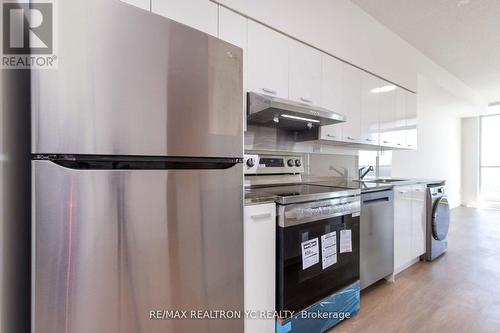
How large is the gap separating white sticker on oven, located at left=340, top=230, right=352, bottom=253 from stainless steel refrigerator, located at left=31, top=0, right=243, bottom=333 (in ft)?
3.23

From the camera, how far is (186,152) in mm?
925

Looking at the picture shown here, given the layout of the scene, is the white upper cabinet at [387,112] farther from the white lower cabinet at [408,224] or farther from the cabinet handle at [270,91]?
the cabinet handle at [270,91]

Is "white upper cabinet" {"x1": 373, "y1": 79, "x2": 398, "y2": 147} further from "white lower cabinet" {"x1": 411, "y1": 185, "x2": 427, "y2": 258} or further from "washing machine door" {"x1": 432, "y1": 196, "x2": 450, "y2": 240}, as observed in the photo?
"washing machine door" {"x1": 432, "y1": 196, "x2": 450, "y2": 240}

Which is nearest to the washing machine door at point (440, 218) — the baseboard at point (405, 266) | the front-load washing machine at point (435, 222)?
the front-load washing machine at point (435, 222)

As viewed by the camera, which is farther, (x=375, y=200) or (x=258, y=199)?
(x=375, y=200)

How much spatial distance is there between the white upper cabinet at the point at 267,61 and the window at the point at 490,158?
7.61 metres

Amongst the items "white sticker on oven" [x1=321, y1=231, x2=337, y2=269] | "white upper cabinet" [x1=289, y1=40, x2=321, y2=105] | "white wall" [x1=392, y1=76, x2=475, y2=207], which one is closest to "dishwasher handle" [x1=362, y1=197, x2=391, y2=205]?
"white sticker on oven" [x1=321, y1=231, x2=337, y2=269]

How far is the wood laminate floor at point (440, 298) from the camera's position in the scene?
1707mm

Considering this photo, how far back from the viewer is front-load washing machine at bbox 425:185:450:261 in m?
2.87

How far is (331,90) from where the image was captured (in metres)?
2.12

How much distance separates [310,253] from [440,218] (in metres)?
2.49

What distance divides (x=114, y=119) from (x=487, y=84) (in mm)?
6532

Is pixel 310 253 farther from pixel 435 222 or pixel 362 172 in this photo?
pixel 435 222

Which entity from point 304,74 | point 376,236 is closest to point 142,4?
point 304,74
